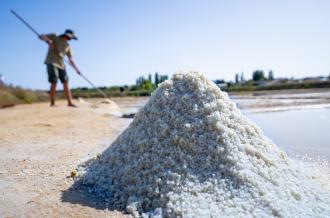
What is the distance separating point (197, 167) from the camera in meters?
2.55

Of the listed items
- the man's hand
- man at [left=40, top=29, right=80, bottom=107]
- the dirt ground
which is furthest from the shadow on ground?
the man's hand

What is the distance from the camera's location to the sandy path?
2428 mm

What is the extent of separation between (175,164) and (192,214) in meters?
0.44

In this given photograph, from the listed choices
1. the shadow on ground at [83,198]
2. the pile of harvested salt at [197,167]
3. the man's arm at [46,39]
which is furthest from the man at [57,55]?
the shadow on ground at [83,198]

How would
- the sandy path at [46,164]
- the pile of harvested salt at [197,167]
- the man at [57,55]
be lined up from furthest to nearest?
the man at [57,55], the sandy path at [46,164], the pile of harvested salt at [197,167]

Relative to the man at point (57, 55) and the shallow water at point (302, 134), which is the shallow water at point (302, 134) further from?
the man at point (57, 55)

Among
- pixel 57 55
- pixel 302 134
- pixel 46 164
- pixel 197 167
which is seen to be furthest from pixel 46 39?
pixel 197 167

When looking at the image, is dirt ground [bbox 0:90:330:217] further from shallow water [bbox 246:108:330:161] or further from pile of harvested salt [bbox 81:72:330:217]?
shallow water [bbox 246:108:330:161]

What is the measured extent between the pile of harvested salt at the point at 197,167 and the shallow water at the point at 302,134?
1543 mm

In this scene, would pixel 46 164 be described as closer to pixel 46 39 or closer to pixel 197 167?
pixel 197 167

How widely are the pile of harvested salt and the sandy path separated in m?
0.24

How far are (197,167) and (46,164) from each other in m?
1.69

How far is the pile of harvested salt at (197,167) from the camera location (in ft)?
7.61

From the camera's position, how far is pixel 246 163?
8.37ft
